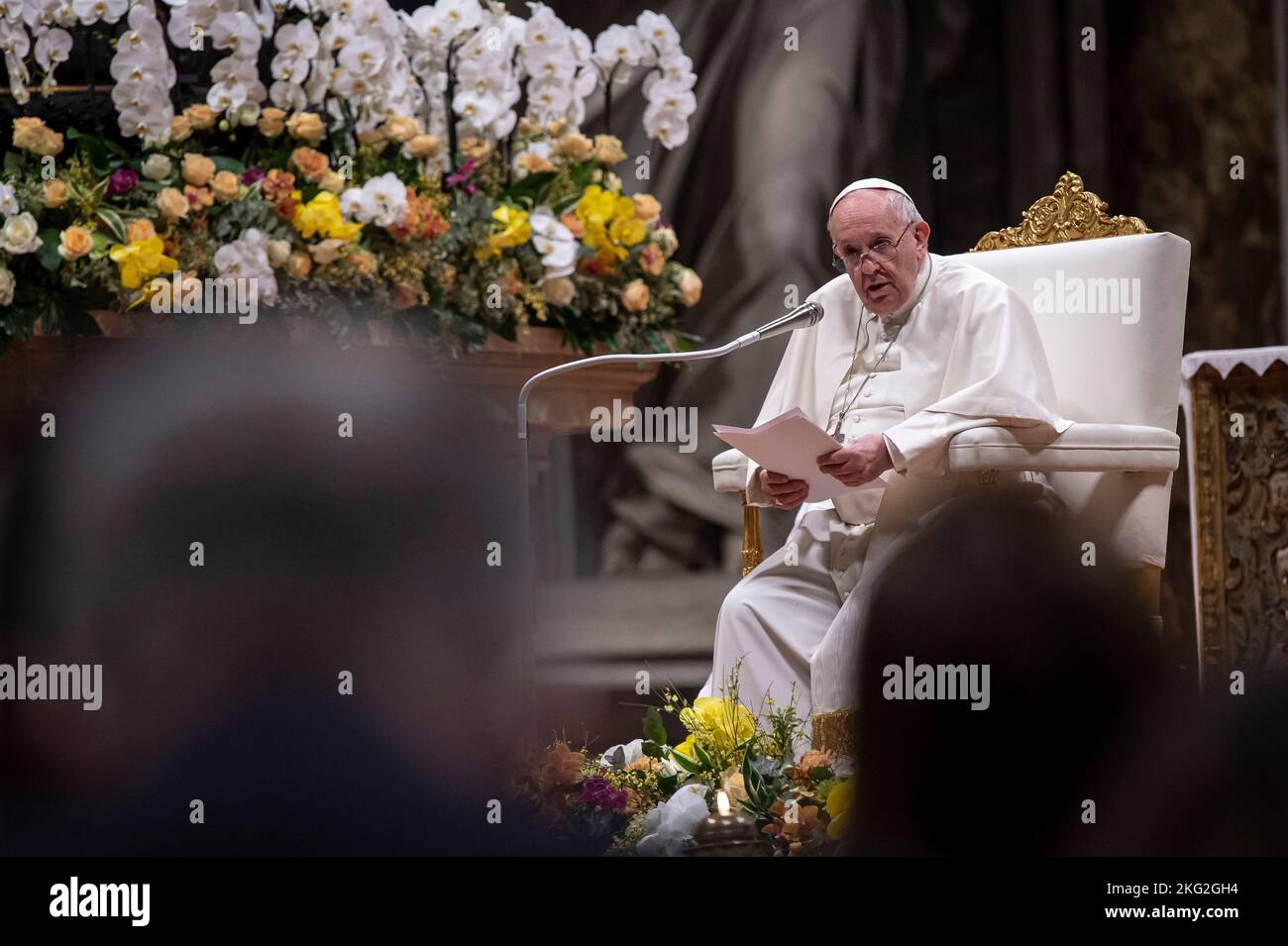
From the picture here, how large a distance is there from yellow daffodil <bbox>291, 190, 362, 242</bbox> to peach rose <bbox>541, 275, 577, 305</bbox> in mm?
397

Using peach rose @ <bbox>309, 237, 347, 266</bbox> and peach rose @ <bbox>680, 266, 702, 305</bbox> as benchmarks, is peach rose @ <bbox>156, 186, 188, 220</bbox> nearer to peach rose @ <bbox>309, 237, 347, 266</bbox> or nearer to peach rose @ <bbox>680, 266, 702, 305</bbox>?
peach rose @ <bbox>309, 237, 347, 266</bbox>

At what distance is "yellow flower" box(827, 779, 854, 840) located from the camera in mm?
3329

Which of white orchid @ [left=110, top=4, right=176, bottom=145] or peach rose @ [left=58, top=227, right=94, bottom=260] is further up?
white orchid @ [left=110, top=4, right=176, bottom=145]

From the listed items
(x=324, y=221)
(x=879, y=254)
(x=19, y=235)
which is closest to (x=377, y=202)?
(x=324, y=221)

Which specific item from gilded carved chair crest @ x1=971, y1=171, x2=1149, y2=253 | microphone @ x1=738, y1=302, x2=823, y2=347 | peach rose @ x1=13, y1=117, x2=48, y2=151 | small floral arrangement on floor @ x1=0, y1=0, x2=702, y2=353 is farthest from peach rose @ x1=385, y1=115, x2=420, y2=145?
gilded carved chair crest @ x1=971, y1=171, x2=1149, y2=253

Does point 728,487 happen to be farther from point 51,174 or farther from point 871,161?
point 871,161

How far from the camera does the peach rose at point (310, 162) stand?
11.7 feet

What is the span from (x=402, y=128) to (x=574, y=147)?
0.37 m

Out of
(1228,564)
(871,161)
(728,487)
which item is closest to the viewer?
(728,487)

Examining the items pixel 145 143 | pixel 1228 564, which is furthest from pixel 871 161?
pixel 145 143

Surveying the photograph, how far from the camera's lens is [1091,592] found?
3219mm

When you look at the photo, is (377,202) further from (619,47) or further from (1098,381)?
(1098,381)
